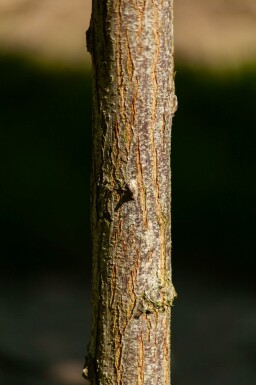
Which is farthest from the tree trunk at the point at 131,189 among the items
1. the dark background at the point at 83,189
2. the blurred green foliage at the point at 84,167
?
the blurred green foliage at the point at 84,167

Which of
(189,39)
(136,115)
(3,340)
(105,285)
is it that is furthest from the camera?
(189,39)

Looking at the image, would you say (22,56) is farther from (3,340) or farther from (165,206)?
(165,206)

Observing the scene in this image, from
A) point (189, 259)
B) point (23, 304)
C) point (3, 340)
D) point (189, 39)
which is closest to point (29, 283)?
point (23, 304)

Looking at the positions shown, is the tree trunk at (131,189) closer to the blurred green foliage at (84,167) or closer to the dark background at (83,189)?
the dark background at (83,189)

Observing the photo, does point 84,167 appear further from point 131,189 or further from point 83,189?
point 131,189

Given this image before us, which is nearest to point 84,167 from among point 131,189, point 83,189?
point 83,189

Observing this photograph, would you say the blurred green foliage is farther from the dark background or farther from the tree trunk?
the tree trunk
